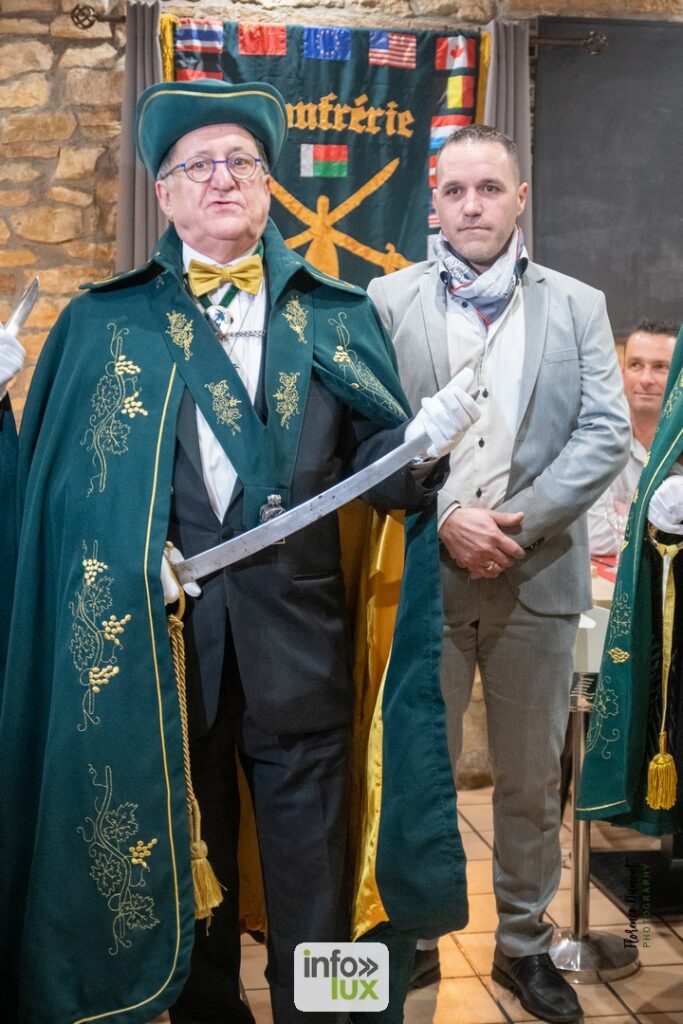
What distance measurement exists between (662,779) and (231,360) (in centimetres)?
119

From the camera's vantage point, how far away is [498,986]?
273cm

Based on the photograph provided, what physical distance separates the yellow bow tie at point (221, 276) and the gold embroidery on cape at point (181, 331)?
0.06m

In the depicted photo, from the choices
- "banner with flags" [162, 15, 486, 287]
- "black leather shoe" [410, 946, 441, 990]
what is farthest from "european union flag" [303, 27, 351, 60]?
"black leather shoe" [410, 946, 441, 990]

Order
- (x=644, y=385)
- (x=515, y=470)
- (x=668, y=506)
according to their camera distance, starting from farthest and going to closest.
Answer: (x=644, y=385) → (x=515, y=470) → (x=668, y=506)

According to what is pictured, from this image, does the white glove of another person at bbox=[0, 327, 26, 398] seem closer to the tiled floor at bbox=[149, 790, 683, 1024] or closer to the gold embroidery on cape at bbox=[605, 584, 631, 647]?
the gold embroidery on cape at bbox=[605, 584, 631, 647]

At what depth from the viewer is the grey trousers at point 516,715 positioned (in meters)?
2.60

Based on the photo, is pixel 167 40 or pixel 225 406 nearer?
pixel 225 406

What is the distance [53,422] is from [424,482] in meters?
0.65

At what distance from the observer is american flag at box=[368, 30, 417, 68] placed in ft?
12.4

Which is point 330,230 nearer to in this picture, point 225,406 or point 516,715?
point 516,715

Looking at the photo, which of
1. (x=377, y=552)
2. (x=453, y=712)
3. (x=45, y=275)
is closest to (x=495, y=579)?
(x=453, y=712)

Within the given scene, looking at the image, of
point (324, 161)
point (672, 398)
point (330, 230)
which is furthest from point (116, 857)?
point (324, 161)

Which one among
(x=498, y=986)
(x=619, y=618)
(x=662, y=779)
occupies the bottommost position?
(x=498, y=986)

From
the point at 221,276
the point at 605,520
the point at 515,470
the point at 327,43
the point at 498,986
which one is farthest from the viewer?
the point at 327,43
